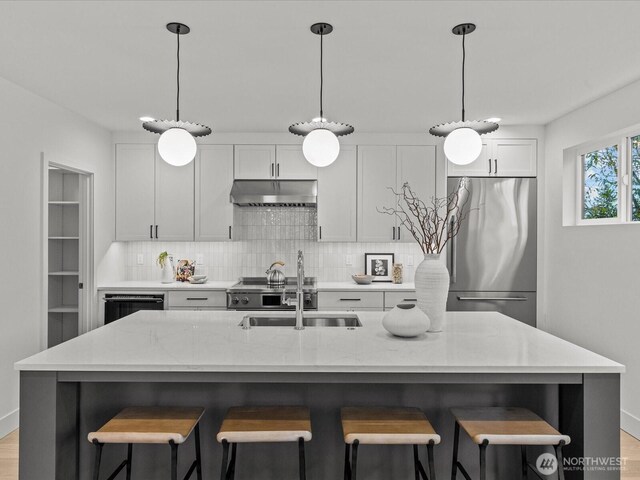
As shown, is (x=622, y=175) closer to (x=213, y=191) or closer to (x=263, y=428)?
(x=263, y=428)

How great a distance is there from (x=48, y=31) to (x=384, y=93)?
220 cm

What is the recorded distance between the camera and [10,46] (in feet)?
8.86

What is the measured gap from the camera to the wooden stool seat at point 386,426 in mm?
1777

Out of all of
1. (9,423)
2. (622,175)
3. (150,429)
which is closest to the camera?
(150,429)

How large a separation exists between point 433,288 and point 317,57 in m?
1.55

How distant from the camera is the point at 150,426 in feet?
6.09

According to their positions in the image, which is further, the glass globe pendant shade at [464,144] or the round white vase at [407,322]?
the glass globe pendant shade at [464,144]

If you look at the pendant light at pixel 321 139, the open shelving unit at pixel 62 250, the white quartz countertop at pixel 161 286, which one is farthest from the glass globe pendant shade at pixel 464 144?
the open shelving unit at pixel 62 250

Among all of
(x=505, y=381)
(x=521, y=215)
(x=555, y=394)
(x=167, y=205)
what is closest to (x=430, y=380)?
(x=505, y=381)

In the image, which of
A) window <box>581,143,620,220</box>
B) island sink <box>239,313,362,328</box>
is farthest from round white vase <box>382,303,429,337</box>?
window <box>581,143,620,220</box>

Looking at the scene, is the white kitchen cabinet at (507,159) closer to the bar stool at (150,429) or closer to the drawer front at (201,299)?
the drawer front at (201,299)

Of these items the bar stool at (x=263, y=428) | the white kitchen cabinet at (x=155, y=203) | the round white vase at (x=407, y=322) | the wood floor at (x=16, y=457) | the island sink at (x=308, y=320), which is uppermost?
the white kitchen cabinet at (x=155, y=203)

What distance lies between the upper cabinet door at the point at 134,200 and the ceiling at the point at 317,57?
0.73m

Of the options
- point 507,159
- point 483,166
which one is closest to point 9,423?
point 483,166
